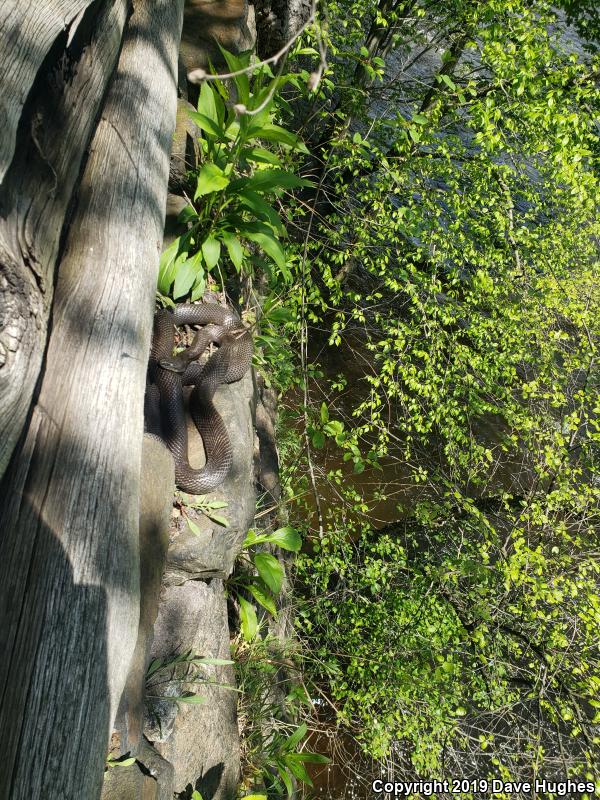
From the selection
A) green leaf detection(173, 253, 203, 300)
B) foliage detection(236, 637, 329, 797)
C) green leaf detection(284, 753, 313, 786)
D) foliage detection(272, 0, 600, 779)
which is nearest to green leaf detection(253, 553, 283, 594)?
foliage detection(236, 637, 329, 797)

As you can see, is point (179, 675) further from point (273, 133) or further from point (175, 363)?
point (273, 133)

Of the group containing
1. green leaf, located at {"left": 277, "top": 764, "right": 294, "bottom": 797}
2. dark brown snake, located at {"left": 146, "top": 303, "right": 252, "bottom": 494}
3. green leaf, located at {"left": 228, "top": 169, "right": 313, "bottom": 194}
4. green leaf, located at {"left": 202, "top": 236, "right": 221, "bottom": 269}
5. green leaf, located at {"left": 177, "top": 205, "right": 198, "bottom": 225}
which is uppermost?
green leaf, located at {"left": 228, "top": 169, "right": 313, "bottom": 194}

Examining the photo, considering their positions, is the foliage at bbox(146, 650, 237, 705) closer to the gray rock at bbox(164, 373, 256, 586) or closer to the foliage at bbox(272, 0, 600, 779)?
the gray rock at bbox(164, 373, 256, 586)

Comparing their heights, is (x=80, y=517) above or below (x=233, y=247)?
below

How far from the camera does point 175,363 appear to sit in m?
3.85

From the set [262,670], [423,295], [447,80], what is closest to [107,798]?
[262,670]

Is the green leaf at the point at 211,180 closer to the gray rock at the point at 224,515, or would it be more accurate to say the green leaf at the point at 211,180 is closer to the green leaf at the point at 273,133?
the green leaf at the point at 273,133

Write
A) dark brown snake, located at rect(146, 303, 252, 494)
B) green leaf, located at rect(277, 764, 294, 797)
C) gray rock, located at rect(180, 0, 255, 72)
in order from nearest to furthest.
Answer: green leaf, located at rect(277, 764, 294, 797) → dark brown snake, located at rect(146, 303, 252, 494) → gray rock, located at rect(180, 0, 255, 72)

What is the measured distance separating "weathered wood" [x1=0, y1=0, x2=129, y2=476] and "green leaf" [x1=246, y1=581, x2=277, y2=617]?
246 centimetres

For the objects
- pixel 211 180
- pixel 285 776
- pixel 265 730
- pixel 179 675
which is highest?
pixel 211 180

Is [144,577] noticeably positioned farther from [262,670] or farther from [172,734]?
[262,670]

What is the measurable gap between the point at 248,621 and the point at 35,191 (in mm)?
2662

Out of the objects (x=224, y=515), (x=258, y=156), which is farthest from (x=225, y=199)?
(x=224, y=515)

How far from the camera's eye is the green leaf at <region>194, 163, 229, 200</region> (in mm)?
3512
